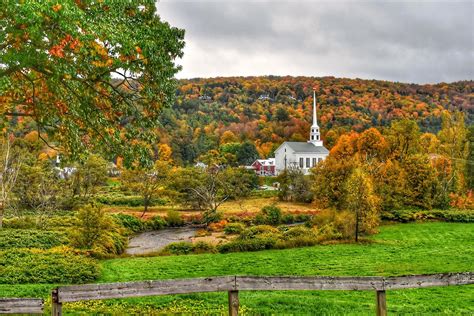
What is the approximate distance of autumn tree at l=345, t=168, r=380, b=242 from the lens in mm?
34688

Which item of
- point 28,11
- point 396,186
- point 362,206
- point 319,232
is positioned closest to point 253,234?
point 319,232

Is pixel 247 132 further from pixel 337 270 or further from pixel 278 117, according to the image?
pixel 337 270

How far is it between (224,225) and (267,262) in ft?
60.2

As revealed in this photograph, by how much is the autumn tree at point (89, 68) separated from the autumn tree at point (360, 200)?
2388cm

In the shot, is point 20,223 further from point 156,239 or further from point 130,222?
point 156,239

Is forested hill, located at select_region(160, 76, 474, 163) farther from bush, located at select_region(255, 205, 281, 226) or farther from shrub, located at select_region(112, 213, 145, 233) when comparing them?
bush, located at select_region(255, 205, 281, 226)

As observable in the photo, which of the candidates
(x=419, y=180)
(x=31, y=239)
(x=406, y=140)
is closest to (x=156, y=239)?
(x=31, y=239)

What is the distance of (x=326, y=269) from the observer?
24516 millimetres

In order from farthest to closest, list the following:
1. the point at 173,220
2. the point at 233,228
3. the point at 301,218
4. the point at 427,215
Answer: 1. the point at 301,218
2. the point at 173,220
3. the point at 427,215
4. the point at 233,228

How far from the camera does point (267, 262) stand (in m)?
26.8

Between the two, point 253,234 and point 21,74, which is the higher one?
point 21,74

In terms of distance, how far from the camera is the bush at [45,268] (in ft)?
67.0

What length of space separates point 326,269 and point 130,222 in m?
26.3

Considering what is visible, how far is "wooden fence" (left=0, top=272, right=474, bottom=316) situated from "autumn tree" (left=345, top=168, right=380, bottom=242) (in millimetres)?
27423
